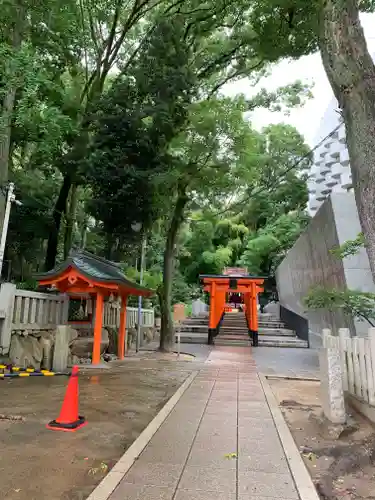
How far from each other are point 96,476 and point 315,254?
12871mm

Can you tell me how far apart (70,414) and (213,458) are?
199 centimetres

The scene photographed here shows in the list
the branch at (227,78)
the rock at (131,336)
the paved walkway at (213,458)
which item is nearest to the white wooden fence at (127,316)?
the rock at (131,336)

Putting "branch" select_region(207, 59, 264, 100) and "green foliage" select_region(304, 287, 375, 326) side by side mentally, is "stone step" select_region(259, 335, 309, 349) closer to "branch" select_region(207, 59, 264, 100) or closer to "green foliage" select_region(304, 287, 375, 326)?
"green foliage" select_region(304, 287, 375, 326)

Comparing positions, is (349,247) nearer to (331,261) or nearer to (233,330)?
(331,261)

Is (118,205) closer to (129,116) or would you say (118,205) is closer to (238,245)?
(129,116)

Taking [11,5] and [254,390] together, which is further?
[11,5]

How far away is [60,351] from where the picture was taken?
927cm

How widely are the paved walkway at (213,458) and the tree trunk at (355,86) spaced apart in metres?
2.25

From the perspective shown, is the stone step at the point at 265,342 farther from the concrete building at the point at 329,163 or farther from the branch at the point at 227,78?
the concrete building at the point at 329,163

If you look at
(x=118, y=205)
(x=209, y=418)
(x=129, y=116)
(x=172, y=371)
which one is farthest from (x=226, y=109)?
(x=209, y=418)

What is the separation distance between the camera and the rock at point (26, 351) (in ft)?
28.4

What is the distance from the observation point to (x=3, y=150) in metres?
9.37

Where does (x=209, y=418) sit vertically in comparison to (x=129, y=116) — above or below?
below

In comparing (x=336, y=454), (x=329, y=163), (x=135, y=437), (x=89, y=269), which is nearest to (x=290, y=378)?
(x=336, y=454)
